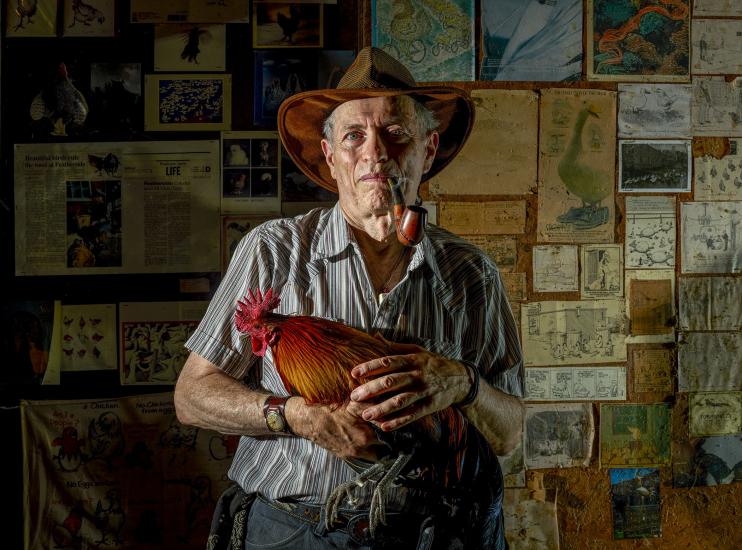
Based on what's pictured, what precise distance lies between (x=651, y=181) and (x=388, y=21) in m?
1.26

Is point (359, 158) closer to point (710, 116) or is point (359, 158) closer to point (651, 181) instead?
point (651, 181)

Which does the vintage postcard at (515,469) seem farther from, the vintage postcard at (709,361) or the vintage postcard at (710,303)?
the vintage postcard at (710,303)

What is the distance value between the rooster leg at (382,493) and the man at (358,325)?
33mm

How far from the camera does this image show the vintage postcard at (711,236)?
8.41 ft

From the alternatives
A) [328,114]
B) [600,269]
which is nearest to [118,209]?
[328,114]

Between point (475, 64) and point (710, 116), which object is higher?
point (475, 64)

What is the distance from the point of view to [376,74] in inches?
→ 57.4

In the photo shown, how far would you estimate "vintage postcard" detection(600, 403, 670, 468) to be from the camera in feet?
8.37

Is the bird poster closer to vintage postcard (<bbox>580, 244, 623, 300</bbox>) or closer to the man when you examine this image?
the man

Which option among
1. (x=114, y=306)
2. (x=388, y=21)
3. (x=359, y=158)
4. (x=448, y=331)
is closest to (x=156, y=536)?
(x=114, y=306)

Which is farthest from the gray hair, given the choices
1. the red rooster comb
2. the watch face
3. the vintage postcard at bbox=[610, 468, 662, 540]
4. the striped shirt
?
the vintage postcard at bbox=[610, 468, 662, 540]

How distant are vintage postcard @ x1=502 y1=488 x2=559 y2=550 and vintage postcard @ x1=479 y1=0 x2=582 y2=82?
5.58 feet

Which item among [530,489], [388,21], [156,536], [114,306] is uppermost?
[388,21]

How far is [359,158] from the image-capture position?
142 cm
